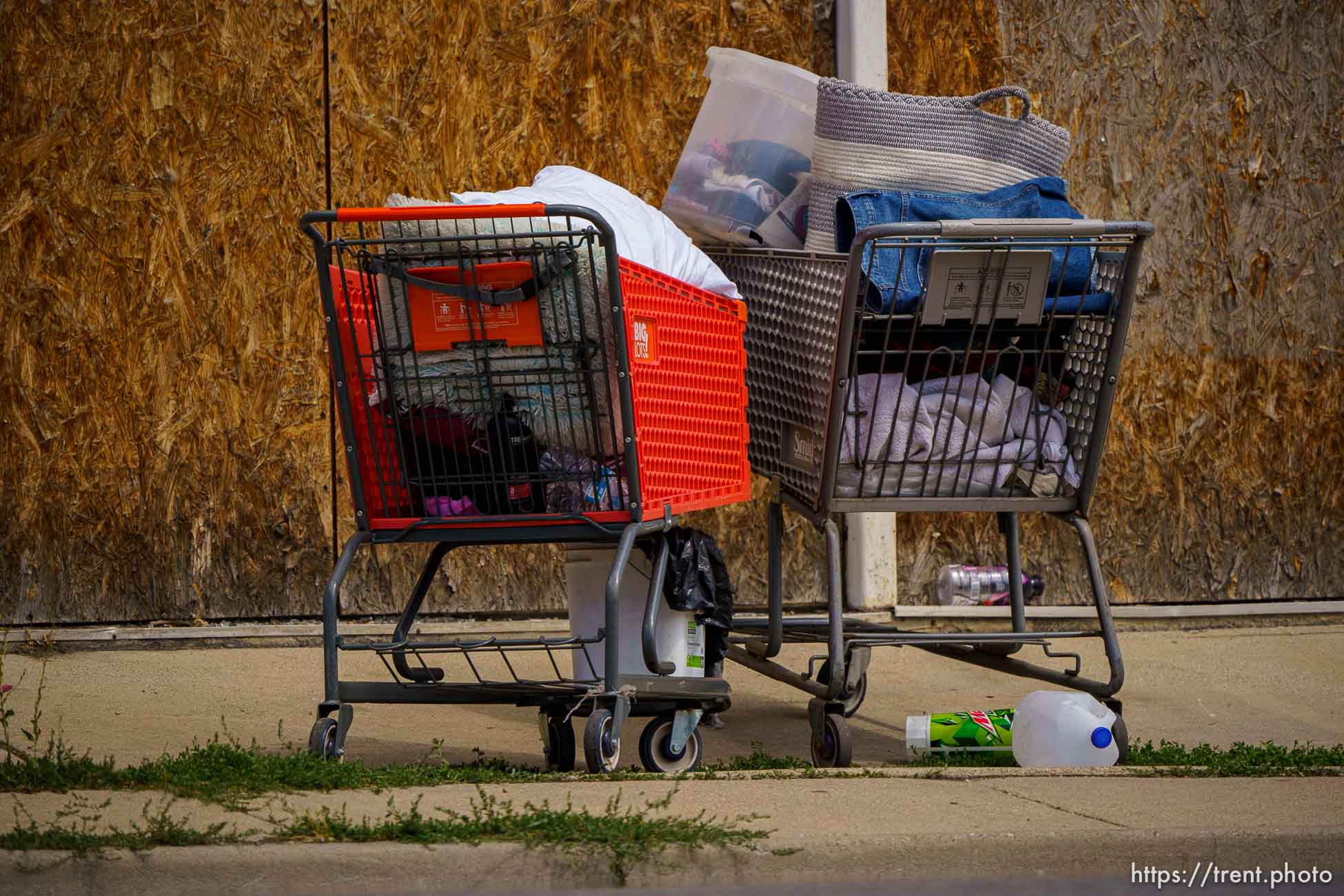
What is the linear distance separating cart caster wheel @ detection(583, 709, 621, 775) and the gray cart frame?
2.28 ft

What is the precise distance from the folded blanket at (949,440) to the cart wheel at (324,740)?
4.86 ft

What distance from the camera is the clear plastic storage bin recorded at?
4.36 m

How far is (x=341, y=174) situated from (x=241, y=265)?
0.50 metres

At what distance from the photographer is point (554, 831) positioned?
104 inches

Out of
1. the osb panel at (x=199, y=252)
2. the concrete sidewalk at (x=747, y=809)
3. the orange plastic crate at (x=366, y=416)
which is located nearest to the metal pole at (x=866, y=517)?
the concrete sidewalk at (x=747, y=809)

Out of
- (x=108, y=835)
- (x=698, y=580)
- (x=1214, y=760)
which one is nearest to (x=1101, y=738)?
(x=1214, y=760)

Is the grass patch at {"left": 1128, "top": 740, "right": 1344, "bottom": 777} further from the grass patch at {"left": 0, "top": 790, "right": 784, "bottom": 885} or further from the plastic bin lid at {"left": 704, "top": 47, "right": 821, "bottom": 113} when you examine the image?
the plastic bin lid at {"left": 704, "top": 47, "right": 821, "bottom": 113}

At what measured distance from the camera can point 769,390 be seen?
433 centimetres

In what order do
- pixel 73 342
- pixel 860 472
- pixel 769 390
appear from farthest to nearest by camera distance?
pixel 73 342
pixel 769 390
pixel 860 472

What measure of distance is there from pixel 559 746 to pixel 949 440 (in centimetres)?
135

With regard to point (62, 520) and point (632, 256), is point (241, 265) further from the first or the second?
point (632, 256)

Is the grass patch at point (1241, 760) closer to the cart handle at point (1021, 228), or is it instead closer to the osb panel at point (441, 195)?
the cart handle at point (1021, 228)

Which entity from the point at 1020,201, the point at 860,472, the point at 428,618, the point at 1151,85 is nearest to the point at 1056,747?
the point at 860,472

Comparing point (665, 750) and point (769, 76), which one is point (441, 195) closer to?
point (769, 76)
